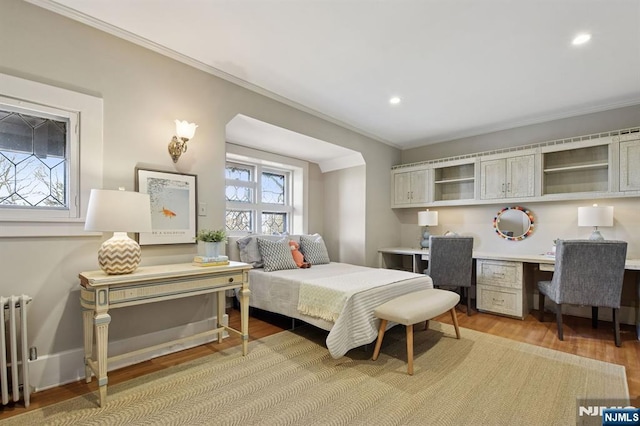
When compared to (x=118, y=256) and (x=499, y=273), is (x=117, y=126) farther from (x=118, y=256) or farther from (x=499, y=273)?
(x=499, y=273)

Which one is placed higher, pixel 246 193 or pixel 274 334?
pixel 246 193

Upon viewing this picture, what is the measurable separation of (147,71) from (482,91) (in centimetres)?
324

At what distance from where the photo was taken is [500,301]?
11.9 ft

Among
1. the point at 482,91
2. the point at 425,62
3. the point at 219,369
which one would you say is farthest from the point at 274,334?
the point at 482,91

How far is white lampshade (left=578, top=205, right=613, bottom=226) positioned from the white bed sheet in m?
1.98

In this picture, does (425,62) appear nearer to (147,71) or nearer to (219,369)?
(147,71)

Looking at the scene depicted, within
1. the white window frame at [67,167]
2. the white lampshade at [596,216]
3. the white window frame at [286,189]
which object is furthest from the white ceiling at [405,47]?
the white lampshade at [596,216]

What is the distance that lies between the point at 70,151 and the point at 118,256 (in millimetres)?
855

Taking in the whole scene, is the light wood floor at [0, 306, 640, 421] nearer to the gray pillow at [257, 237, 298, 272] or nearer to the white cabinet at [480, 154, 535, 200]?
the gray pillow at [257, 237, 298, 272]

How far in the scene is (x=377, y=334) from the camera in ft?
7.98

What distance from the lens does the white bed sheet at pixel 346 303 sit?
2309 mm

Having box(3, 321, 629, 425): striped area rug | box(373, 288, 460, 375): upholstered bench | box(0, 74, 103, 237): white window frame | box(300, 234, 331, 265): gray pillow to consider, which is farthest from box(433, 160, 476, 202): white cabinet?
box(0, 74, 103, 237): white window frame

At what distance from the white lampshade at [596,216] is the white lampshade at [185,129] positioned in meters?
4.24

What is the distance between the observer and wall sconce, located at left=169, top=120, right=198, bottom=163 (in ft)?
8.37
